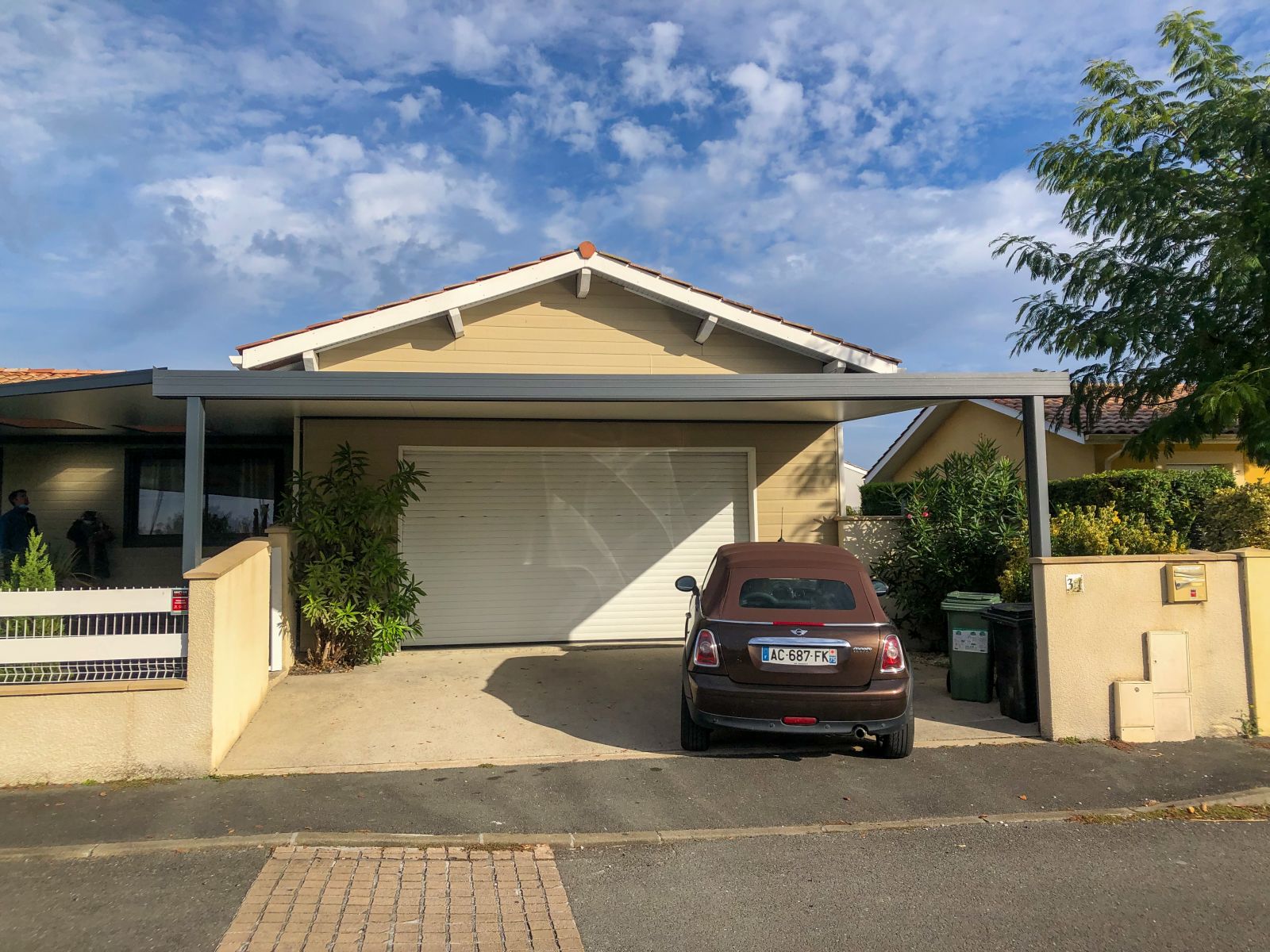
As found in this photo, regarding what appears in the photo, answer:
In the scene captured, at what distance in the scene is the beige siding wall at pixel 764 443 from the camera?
34.6 ft

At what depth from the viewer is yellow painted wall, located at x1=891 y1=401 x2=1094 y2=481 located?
15.2 m

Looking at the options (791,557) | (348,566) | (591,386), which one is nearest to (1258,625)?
(791,557)

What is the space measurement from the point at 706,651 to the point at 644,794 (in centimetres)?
102

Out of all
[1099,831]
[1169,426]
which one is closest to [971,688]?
[1099,831]

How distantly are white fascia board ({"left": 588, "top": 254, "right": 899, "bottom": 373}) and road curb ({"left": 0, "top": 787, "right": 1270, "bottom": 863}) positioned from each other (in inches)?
226

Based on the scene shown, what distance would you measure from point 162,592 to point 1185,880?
6.28m

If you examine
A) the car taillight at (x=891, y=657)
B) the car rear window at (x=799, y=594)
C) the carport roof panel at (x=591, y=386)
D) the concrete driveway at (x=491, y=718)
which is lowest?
the concrete driveway at (x=491, y=718)

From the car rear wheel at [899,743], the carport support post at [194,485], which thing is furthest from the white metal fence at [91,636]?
the car rear wheel at [899,743]

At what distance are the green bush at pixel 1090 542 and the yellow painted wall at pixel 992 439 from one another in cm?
425

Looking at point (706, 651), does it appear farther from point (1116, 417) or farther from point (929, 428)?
point (929, 428)

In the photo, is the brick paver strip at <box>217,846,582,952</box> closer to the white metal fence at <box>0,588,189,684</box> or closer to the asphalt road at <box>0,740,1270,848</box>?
the asphalt road at <box>0,740,1270,848</box>

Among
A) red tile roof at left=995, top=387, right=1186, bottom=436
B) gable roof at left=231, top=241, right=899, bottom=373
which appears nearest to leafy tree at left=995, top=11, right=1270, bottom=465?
red tile roof at left=995, top=387, right=1186, bottom=436

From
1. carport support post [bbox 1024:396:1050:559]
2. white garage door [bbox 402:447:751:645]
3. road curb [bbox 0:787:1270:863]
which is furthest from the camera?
white garage door [bbox 402:447:751:645]

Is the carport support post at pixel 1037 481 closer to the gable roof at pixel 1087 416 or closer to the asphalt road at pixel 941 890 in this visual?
the asphalt road at pixel 941 890
